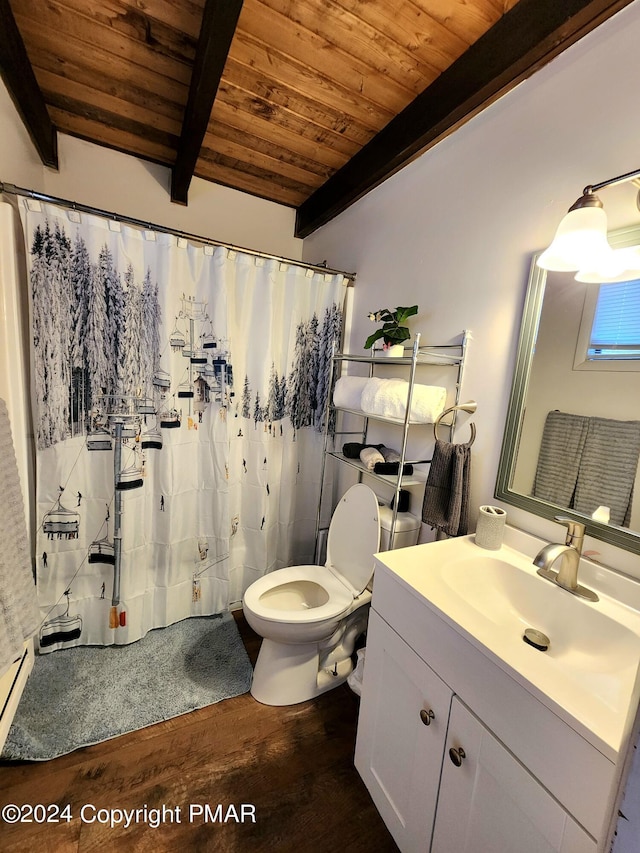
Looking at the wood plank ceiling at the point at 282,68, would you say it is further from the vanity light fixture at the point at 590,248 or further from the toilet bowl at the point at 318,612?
the toilet bowl at the point at 318,612

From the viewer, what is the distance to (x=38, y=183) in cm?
175

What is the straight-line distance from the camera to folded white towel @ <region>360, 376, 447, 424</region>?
1.33 m

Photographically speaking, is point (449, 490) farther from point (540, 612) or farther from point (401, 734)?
point (401, 734)

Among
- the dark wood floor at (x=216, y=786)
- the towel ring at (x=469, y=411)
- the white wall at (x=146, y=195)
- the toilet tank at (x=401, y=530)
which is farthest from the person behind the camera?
the white wall at (x=146, y=195)

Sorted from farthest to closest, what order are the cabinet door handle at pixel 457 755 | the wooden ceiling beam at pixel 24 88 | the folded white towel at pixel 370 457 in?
the folded white towel at pixel 370 457, the wooden ceiling beam at pixel 24 88, the cabinet door handle at pixel 457 755

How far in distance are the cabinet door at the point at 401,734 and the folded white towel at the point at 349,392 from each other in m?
0.89

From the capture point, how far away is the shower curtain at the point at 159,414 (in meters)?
1.46

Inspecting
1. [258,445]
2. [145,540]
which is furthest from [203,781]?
[258,445]

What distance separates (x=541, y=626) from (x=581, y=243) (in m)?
0.99

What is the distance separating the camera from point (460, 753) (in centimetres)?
76

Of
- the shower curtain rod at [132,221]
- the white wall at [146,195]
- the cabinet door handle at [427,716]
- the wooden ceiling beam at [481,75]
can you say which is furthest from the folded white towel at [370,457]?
the white wall at [146,195]

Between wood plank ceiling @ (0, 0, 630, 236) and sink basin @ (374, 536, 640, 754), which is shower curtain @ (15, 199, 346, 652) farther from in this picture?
sink basin @ (374, 536, 640, 754)

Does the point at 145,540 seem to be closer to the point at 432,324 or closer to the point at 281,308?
the point at 281,308

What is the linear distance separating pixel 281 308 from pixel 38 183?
1351 millimetres
